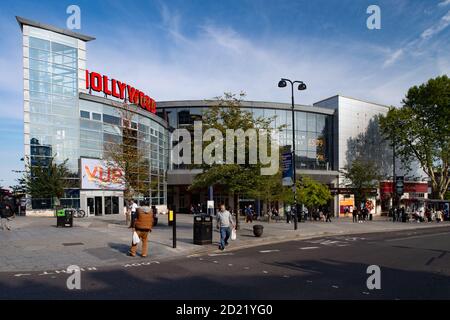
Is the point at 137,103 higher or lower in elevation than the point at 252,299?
higher

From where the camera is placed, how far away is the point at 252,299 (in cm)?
695

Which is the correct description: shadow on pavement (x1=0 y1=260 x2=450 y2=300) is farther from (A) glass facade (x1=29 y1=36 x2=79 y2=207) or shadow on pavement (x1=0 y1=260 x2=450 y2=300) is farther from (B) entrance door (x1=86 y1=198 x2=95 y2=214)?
(B) entrance door (x1=86 y1=198 x2=95 y2=214)

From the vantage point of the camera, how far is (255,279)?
8.67 m

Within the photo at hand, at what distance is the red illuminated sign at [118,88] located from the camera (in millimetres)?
36438

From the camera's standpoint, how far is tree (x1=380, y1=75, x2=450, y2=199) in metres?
44.2

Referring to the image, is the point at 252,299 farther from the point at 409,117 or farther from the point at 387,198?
the point at 387,198

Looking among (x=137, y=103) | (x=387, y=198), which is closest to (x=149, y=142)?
(x=137, y=103)

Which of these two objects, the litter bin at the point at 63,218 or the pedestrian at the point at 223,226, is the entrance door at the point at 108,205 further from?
the pedestrian at the point at 223,226

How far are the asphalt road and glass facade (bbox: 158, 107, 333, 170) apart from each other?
37.2 m

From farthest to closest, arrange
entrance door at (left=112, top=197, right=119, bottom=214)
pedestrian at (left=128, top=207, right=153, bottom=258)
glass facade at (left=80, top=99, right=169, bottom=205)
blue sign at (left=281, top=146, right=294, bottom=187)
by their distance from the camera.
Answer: entrance door at (left=112, top=197, right=119, bottom=214)
glass facade at (left=80, top=99, right=169, bottom=205)
blue sign at (left=281, top=146, right=294, bottom=187)
pedestrian at (left=128, top=207, right=153, bottom=258)

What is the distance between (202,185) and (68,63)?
23.3 meters

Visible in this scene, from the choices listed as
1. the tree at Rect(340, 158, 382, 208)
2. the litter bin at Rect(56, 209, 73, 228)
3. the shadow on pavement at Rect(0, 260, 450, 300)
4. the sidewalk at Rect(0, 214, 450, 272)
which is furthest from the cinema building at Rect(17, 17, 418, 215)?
the shadow on pavement at Rect(0, 260, 450, 300)

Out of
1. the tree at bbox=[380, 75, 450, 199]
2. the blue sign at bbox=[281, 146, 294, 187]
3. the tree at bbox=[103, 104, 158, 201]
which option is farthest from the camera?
the tree at bbox=[380, 75, 450, 199]

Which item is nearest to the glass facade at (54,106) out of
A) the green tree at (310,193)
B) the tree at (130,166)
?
the tree at (130,166)
